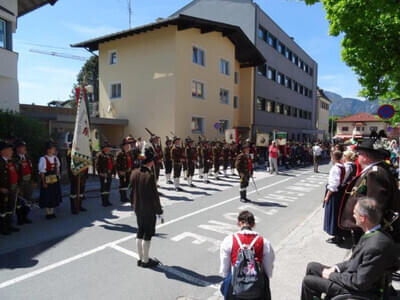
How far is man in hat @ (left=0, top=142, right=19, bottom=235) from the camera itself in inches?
244

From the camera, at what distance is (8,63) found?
14641 mm

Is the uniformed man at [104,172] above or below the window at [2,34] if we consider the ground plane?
below

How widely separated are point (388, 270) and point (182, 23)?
20.5 meters

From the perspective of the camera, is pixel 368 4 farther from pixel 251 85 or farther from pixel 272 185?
pixel 251 85

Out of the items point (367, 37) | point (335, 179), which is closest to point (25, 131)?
point (335, 179)

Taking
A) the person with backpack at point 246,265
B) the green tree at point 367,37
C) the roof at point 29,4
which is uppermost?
the roof at point 29,4

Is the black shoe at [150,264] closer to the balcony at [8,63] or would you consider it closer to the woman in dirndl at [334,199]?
the woman in dirndl at [334,199]

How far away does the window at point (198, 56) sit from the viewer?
2272 centimetres

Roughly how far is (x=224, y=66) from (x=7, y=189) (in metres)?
22.3

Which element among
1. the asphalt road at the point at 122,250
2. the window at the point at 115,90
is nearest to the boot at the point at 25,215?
the asphalt road at the point at 122,250

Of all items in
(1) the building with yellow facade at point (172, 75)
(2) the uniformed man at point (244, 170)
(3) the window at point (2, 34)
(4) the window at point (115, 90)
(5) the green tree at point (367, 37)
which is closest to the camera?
(5) the green tree at point (367, 37)

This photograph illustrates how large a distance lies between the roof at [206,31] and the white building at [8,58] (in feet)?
28.8

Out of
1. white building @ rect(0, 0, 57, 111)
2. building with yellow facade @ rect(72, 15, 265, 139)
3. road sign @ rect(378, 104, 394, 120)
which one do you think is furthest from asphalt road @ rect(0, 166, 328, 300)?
building with yellow facade @ rect(72, 15, 265, 139)

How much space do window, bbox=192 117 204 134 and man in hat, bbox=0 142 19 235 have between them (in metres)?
16.6
